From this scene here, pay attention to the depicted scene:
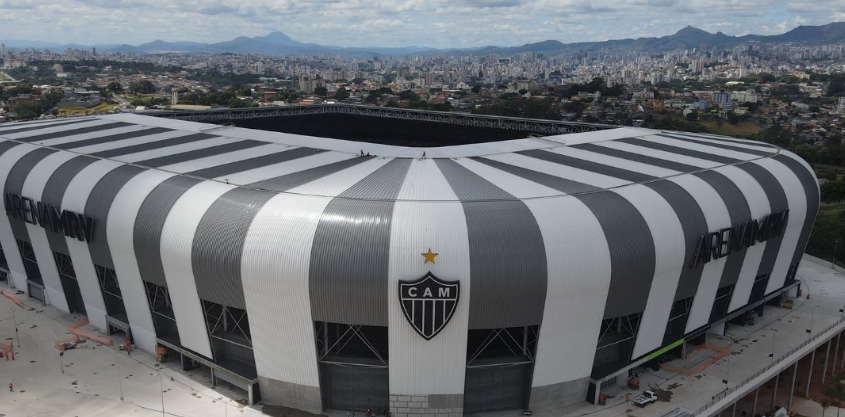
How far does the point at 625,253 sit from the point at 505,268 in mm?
8484

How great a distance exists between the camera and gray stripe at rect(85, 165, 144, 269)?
46438mm

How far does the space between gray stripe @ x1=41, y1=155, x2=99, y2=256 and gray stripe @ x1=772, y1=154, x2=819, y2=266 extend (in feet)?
199

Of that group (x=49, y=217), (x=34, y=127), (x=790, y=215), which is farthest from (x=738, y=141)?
(x=34, y=127)

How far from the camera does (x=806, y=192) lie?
5531 cm

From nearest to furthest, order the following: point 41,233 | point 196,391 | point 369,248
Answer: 1. point 369,248
2. point 196,391
3. point 41,233

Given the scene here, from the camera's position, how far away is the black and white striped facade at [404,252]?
122 feet

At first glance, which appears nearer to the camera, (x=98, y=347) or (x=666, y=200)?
(x=666, y=200)

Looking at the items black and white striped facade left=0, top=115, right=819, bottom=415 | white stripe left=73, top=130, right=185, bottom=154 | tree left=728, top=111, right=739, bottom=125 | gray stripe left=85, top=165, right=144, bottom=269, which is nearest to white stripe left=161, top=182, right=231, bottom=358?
black and white striped facade left=0, top=115, right=819, bottom=415

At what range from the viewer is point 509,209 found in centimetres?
3944

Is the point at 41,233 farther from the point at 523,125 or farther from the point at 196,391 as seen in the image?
the point at 523,125

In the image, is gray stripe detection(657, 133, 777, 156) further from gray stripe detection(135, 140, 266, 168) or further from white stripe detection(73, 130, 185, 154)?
white stripe detection(73, 130, 185, 154)

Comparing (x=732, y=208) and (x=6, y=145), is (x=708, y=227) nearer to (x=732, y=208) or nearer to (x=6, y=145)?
(x=732, y=208)

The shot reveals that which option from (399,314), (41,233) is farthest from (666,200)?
(41,233)

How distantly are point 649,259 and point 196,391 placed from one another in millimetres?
31275
